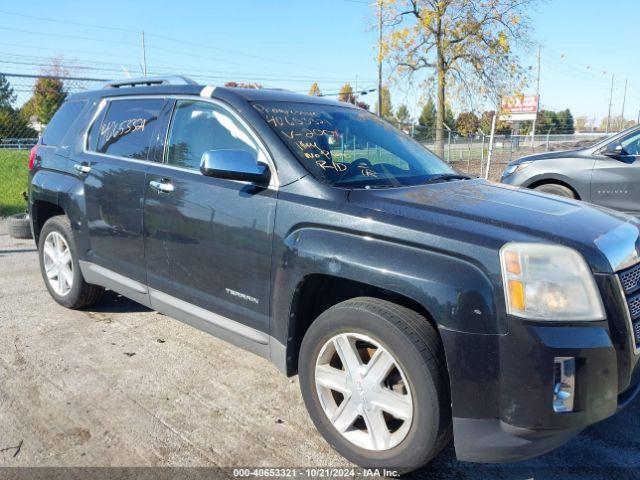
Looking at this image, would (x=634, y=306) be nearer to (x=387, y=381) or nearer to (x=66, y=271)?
(x=387, y=381)

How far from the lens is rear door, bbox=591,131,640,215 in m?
6.92

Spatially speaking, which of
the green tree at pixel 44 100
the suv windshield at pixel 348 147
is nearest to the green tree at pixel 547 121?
the green tree at pixel 44 100

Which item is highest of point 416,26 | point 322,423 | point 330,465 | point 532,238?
point 416,26

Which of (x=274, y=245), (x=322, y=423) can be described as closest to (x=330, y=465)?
(x=322, y=423)

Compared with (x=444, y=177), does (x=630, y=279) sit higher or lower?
→ lower

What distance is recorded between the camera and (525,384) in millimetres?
2102

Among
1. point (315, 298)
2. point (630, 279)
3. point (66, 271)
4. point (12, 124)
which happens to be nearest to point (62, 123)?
point (66, 271)

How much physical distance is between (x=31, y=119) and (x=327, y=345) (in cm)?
1764

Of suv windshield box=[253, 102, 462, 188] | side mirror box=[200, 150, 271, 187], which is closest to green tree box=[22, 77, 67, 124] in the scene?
suv windshield box=[253, 102, 462, 188]

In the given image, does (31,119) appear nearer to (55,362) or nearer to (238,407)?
(55,362)

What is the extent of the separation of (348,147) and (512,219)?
1.29 metres

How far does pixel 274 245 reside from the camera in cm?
283

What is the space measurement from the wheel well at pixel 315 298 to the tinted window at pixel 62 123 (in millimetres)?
3017

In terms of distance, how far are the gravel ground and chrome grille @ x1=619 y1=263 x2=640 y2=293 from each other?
978 mm
